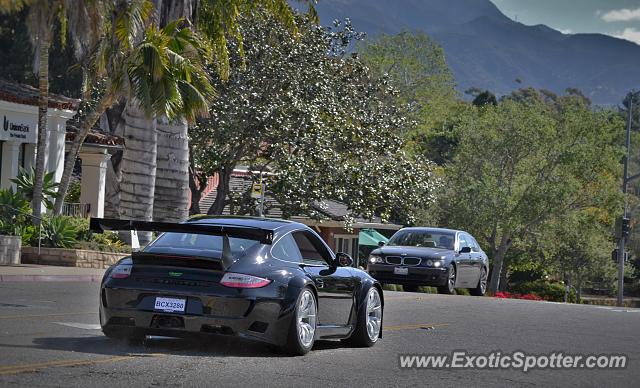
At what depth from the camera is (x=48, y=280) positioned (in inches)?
906

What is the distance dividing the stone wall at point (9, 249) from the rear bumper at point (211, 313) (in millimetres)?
15120

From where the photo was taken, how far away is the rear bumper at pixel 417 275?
25.9 meters

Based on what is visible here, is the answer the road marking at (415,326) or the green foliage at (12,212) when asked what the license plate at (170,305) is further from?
the green foliage at (12,212)

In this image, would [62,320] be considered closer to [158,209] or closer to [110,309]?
[110,309]

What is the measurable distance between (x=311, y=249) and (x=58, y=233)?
16.5 m

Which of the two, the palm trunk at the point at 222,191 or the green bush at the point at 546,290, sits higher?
the palm trunk at the point at 222,191

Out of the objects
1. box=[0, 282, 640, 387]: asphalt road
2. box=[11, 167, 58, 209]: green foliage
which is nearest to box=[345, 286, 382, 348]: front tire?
box=[0, 282, 640, 387]: asphalt road

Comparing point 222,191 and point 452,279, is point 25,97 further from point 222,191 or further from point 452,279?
point 452,279

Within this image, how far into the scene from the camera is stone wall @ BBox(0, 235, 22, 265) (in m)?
25.5

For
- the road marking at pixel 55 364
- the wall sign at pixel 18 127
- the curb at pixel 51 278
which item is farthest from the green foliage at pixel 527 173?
the road marking at pixel 55 364

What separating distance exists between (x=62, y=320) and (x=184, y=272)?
11.2ft

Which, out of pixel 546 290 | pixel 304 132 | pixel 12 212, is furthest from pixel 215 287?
pixel 546 290

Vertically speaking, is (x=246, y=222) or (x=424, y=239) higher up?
(x=246, y=222)

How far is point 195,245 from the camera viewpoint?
11.6 metres
